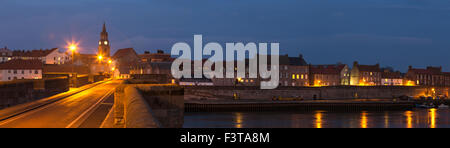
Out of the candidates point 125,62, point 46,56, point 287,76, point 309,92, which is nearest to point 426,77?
point 287,76

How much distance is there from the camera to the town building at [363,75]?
485ft

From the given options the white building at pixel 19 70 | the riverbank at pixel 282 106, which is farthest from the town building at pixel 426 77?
the white building at pixel 19 70

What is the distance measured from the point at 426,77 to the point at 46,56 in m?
145

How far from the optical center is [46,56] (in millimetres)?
162125

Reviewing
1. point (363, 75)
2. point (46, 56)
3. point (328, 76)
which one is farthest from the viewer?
point (46, 56)

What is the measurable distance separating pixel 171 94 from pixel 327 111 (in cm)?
7915

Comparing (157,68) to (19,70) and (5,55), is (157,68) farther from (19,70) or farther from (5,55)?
(5,55)

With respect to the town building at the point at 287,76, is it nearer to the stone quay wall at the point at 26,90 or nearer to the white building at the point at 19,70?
the white building at the point at 19,70

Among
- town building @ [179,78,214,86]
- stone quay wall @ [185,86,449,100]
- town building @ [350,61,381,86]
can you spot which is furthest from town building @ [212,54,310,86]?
town building @ [350,61,381,86]
